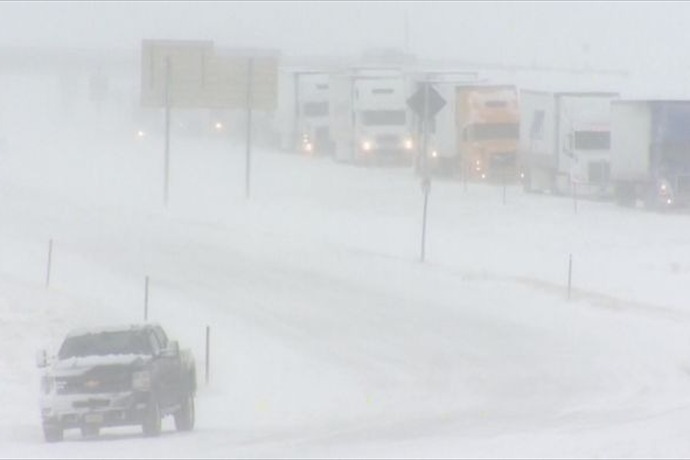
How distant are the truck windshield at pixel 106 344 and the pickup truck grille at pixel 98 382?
48 centimetres

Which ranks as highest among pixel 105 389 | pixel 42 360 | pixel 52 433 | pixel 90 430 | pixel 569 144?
pixel 569 144

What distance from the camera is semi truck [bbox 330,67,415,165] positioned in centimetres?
8494

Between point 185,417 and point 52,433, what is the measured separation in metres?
1.94

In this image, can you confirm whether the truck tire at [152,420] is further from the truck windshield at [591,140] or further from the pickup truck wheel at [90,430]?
the truck windshield at [591,140]

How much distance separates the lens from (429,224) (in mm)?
56438

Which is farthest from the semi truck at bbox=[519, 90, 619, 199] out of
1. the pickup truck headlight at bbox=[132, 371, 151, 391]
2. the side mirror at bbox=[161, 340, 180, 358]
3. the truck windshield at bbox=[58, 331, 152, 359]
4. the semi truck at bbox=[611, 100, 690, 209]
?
the pickup truck headlight at bbox=[132, 371, 151, 391]

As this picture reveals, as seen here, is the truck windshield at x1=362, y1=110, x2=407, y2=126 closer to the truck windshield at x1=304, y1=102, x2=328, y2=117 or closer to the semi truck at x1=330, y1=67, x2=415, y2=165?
the semi truck at x1=330, y1=67, x2=415, y2=165

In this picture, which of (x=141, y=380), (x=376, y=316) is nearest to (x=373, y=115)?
(x=376, y=316)

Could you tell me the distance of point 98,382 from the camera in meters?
20.7

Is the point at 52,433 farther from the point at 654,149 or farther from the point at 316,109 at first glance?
the point at 316,109

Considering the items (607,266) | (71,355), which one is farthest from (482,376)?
(607,266)

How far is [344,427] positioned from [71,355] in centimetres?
331

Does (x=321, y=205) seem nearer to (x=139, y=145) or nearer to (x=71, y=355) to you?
(x=71, y=355)

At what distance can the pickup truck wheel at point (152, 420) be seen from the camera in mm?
20797
